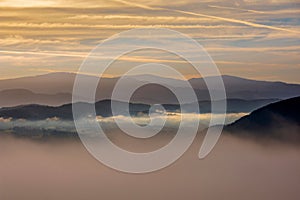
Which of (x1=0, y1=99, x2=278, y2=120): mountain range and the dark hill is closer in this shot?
(x1=0, y1=99, x2=278, y2=120): mountain range

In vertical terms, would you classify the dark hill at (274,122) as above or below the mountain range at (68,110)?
below

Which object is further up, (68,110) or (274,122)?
(68,110)

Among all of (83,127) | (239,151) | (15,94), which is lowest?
(239,151)

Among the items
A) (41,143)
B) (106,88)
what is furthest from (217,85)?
(41,143)

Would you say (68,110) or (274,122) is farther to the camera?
(274,122)

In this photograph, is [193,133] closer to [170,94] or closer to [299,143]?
[170,94]

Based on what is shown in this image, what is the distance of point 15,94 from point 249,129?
1951 mm

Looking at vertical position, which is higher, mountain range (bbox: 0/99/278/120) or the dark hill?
mountain range (bbox: 0/99/278/120)

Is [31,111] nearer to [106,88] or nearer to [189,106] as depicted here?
[106,88]

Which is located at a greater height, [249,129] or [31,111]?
[31,111]

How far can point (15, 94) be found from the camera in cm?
387

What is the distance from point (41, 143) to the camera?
397cm

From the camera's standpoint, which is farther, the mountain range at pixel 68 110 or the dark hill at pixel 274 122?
the dark hill at pixel 274 122

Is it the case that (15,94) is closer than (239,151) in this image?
Yes
